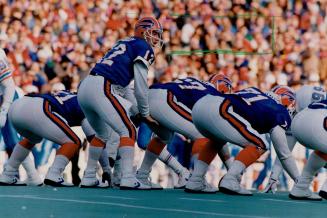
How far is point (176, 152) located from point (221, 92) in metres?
4.02

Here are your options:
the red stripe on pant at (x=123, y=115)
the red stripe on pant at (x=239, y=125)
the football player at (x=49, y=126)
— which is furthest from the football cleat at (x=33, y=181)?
the red stripe on pant at (x=239, y=125)

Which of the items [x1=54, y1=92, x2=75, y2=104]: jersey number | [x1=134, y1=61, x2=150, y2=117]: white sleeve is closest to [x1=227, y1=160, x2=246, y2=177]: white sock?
[x1=134, y1=61, x2=150, y2=117]: white sleeve

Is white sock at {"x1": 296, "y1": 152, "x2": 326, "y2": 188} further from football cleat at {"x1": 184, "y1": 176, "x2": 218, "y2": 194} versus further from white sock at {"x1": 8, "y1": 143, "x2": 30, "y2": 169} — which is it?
white sock at {"x1": 8, "y1": 143, "x2": 30, "y2": 169}

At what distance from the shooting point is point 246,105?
11891 mm

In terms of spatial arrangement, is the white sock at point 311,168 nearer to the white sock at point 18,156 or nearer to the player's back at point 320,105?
the player's back at point 320,105

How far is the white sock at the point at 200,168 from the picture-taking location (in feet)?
40.1

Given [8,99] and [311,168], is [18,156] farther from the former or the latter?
[311,168]

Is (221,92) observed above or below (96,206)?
above

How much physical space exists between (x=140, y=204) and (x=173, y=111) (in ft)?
9.17

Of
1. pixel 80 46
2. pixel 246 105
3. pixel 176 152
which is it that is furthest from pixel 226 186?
pixel 80 46

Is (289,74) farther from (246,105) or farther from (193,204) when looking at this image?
(193,204)

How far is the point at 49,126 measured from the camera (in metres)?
12.9

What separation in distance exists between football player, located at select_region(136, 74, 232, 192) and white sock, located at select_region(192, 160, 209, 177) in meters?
0.66

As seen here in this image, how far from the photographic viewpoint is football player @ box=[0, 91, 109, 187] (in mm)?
12805
